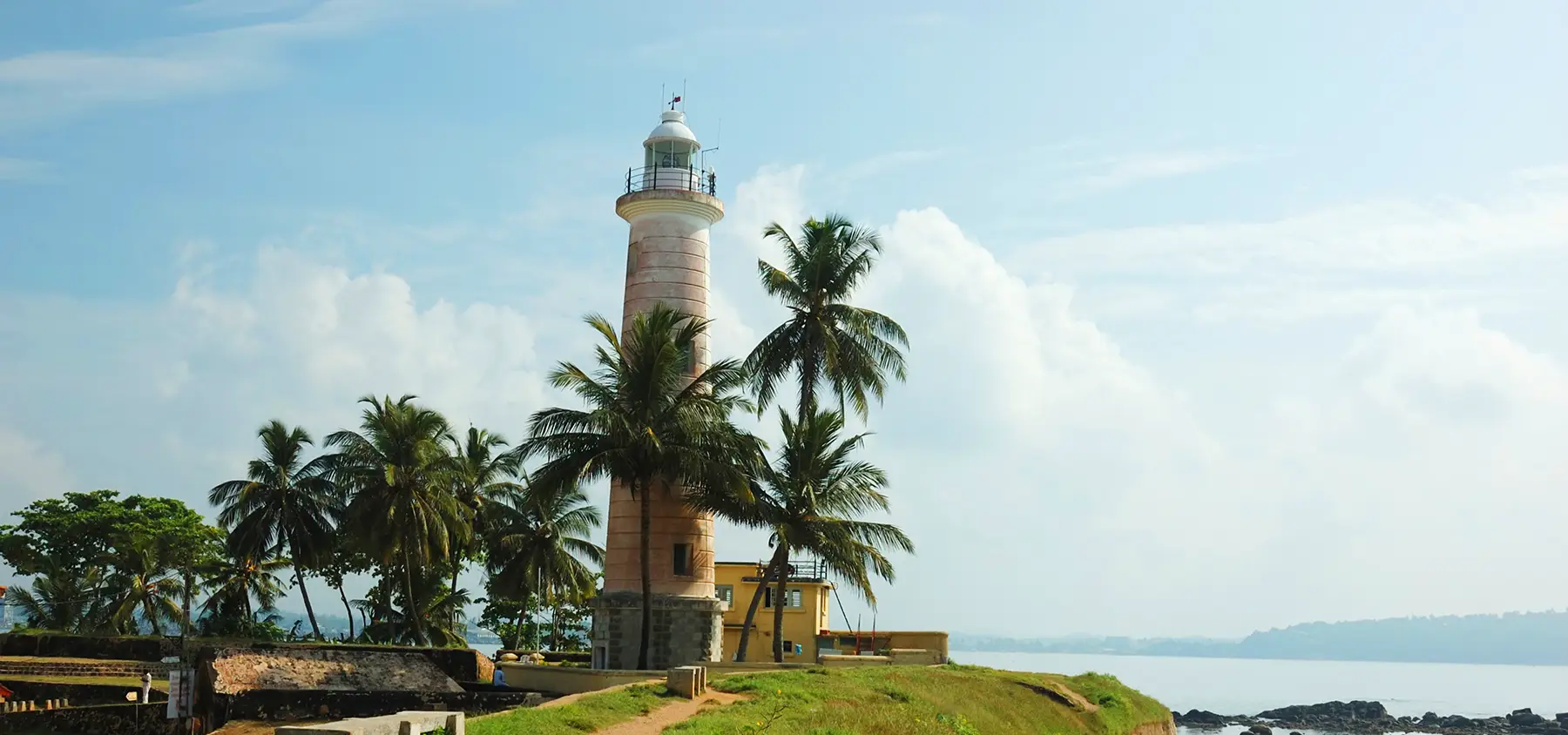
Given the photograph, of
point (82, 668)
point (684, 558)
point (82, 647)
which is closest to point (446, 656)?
point (684, 558)

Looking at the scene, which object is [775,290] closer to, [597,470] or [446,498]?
[597,470]

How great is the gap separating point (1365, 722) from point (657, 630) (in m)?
63.9

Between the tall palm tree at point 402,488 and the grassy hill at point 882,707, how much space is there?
17899 millimetres

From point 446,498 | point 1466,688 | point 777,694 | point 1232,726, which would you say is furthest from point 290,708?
point 1466,688

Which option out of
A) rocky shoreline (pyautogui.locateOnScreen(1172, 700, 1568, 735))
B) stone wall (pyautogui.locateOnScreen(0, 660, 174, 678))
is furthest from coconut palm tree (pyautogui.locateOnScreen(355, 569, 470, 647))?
rocky shoreline (pyautogui.locateOnScreen(1172, 700, 1568, 735))

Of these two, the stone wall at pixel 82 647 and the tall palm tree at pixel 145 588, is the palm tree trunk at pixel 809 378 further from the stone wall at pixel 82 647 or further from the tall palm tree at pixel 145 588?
the tall palm tree at pixel 145 588

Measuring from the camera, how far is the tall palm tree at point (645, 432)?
113 feet

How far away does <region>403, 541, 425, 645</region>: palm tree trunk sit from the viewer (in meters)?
44.5

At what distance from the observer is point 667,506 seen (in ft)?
121

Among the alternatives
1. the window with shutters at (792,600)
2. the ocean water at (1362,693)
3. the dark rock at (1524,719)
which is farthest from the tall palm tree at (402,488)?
the dark rock at (1524,719)

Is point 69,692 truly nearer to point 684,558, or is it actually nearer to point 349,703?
point 349,703

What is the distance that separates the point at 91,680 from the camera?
35656 millimetres

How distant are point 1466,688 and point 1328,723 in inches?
3793

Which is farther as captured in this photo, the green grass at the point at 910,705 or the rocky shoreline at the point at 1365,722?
the rocky shoreline at the point at 1365,722
